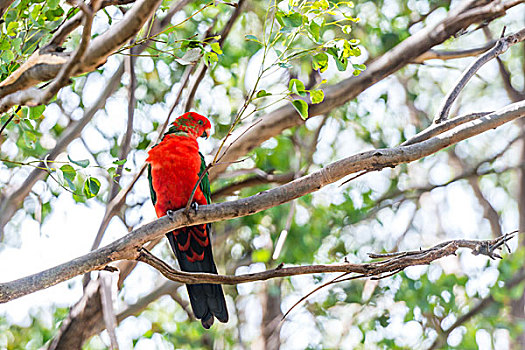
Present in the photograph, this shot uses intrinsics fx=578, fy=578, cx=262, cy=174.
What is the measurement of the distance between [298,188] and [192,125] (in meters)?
1.83

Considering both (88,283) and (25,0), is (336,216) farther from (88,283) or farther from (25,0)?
(25,0)

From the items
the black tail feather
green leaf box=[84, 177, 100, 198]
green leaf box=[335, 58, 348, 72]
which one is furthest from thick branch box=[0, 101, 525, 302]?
the black tail feather

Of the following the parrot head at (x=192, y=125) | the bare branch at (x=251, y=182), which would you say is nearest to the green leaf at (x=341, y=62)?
the parrot head at (x=192, y=125)

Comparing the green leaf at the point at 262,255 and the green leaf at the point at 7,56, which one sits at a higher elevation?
the green leaf at the point at 262,255

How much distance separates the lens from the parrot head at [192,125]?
371 cm

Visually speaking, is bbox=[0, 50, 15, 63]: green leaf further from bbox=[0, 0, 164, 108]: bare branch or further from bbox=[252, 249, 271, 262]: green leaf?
bbox=[252, 249, 271, 262]: green leaf

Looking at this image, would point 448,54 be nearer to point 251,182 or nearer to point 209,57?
point 251,182

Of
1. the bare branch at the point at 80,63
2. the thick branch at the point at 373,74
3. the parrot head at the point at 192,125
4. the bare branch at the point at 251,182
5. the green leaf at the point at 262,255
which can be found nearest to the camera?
the bare branch at the point at 80,63

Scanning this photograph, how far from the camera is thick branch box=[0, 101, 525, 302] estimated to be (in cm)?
201

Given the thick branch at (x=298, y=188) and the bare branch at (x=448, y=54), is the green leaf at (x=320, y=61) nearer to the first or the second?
the thick branch at (x=298, y=188)

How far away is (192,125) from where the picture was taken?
12.4ft

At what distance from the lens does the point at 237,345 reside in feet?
21.0

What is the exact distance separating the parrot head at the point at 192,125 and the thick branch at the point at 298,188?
1666 mm

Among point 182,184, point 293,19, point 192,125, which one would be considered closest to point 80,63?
point 293,19
